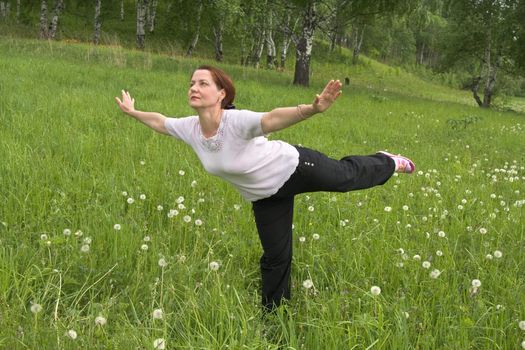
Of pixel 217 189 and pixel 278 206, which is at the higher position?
pixel 278 206

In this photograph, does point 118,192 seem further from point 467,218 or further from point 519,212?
point 519,212

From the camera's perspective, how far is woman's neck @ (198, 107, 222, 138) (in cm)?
299

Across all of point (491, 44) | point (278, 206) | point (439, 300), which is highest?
point (491, 44)

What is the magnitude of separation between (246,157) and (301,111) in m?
0.56

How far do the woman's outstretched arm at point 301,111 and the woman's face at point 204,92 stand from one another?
0.50 m

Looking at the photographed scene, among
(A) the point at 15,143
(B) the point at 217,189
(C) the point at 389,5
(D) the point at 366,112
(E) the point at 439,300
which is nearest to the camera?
(E) the point at 439,300

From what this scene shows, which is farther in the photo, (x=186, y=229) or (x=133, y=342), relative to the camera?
(x=186, y=229)

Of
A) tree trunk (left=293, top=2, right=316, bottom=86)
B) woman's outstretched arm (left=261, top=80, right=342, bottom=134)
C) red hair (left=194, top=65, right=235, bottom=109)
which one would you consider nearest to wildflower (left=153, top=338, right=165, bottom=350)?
woman's outstretched arm (left=261, top=80, right=342, bottom=134)

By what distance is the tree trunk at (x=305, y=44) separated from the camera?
20.3 meters

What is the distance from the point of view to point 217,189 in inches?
208

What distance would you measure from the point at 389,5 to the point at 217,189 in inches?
743

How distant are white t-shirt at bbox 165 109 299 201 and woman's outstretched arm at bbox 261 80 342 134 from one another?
0.52 ft

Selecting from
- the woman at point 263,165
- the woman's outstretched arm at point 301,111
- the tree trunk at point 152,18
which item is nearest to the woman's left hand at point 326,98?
the woman's outstretched arm at point 301,111

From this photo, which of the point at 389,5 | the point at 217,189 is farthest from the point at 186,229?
the point at 389,5
